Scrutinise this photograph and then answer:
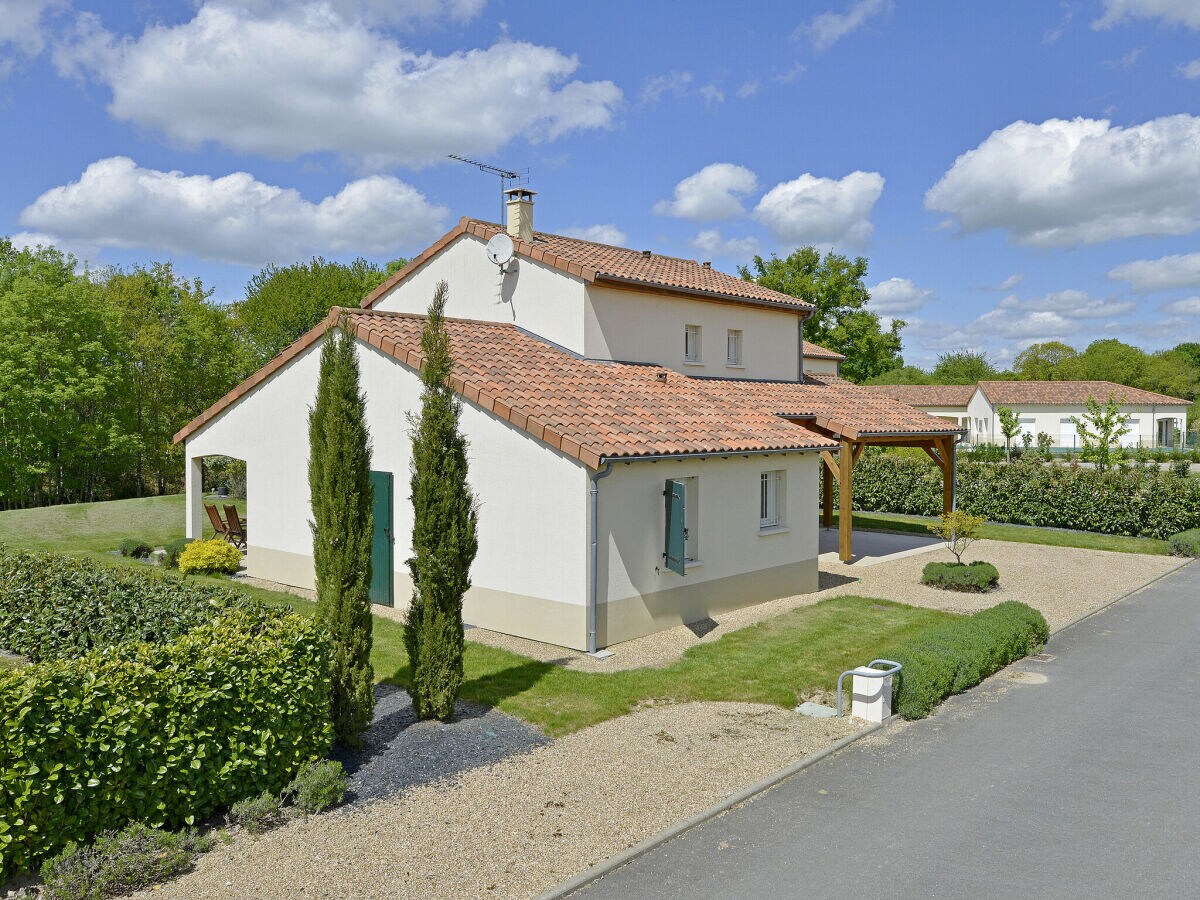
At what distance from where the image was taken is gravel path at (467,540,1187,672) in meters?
13.0

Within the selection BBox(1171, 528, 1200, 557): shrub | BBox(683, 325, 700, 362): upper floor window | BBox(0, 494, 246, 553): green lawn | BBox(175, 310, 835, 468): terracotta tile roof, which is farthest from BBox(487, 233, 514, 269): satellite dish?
BBox(1171, 528, 1200, 557): shrub

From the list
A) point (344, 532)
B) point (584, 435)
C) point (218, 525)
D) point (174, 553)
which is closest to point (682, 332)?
point (584, 435)

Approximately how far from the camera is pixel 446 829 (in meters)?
7.26

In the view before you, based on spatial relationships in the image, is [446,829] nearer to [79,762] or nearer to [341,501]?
[79,762]

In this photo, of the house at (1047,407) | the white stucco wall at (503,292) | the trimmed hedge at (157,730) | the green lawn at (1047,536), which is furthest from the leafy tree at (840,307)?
the trimmed hedge at (157,730)

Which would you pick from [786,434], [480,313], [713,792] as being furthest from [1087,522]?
[713,792]

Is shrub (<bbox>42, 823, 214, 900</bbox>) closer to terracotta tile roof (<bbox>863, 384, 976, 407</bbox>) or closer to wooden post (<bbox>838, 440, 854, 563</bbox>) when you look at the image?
wooden post (<bbox>838, 440, 854, 563</bbox>)

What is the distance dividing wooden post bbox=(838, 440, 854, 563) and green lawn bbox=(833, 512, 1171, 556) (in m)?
4.16

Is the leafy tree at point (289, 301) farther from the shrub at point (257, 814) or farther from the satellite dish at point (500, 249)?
the shrub at point (257, 814)

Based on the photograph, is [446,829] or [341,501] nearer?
[446,829]

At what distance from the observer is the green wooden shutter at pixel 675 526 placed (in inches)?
536

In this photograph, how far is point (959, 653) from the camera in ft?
38.4

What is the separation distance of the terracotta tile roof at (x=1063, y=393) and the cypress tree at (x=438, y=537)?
69545 mm

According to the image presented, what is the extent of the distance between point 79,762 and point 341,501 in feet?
11.0
